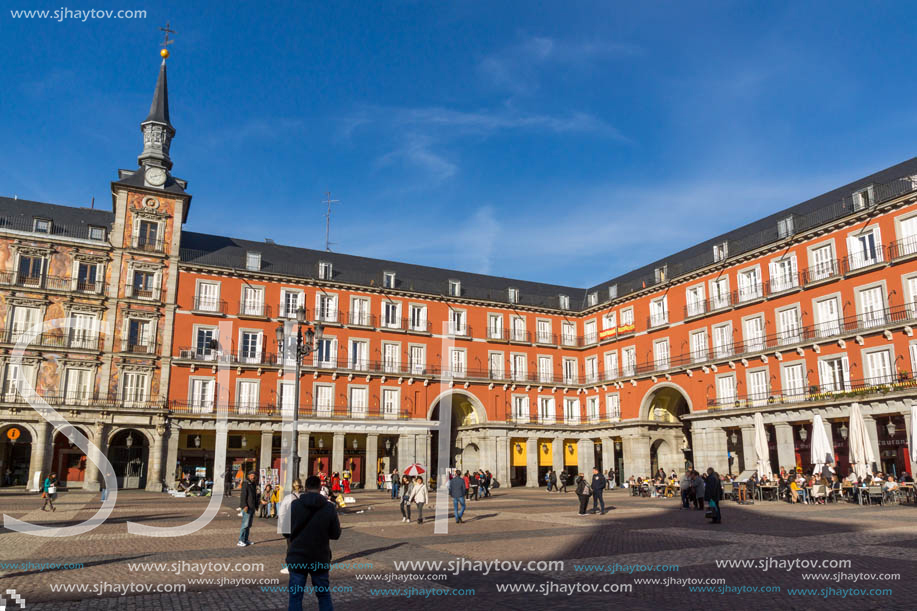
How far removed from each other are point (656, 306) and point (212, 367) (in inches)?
1195

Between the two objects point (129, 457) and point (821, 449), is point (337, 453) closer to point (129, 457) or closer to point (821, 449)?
point (129, 457)

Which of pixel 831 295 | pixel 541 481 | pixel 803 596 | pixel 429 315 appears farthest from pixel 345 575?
pixel 541 481

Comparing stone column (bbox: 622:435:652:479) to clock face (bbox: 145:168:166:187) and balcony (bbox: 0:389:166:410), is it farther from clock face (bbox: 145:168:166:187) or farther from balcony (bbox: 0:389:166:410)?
clock face (bbox: 145:168:166:187)

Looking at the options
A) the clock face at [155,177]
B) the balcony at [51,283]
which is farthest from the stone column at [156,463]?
the clock face at [155,177]

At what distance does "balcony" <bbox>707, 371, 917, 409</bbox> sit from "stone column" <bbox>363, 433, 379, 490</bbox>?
2180cm

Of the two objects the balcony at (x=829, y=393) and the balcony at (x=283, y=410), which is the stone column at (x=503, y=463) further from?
the balcony at (x=829, y=393)

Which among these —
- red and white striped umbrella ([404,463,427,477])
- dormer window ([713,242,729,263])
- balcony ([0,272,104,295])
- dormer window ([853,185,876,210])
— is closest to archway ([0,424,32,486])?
balcony ([0,272,104,295])

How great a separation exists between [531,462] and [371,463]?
12674 millimetres

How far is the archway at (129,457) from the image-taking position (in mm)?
40406

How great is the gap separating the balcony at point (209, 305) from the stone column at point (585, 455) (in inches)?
1117

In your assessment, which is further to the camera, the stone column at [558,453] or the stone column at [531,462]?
the stone column at [558,453]

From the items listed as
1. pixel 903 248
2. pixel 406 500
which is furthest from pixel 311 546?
pixel 903 248

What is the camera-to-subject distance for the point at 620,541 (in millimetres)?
15656

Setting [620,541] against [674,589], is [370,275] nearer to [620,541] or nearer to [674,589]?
[620,541]
